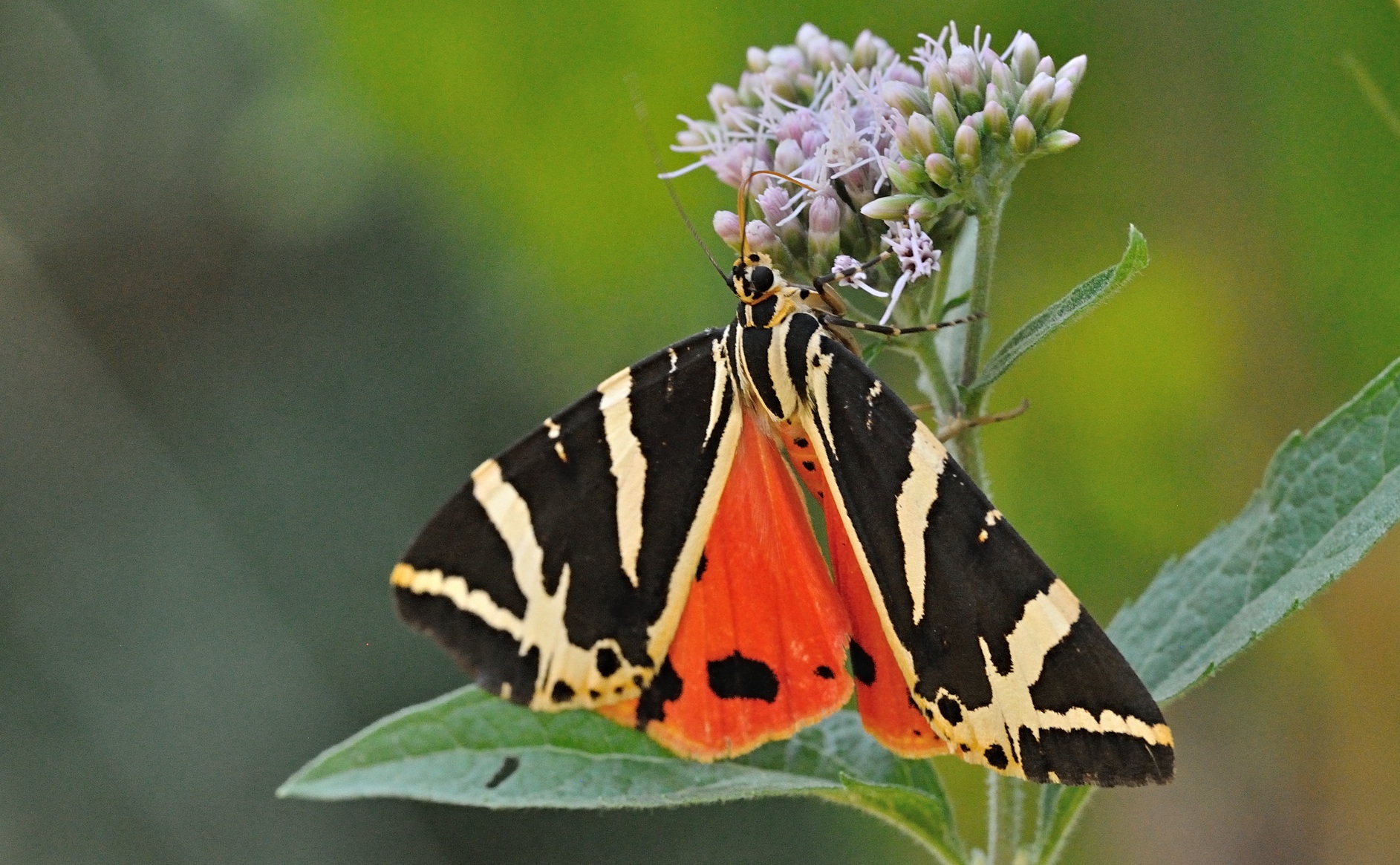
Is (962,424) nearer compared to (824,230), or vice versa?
(962,424)

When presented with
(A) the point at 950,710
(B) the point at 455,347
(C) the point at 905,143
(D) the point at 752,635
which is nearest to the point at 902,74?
(C) the point at 905,143

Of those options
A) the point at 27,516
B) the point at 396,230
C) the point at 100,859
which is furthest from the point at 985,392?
the point at 27,516

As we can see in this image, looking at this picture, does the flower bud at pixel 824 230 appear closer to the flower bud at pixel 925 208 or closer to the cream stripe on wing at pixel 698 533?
the flower bud at pixel 925 208

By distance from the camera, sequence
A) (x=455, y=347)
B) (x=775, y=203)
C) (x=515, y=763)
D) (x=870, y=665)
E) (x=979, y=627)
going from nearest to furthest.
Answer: (x=979, y=627)
(x=870, y=665)
(x=515, y=763)
(x=775, y=203)
(x=455, y=347)

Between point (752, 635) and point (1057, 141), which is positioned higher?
point (1057, 141)

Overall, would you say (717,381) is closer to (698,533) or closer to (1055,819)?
(698,533)

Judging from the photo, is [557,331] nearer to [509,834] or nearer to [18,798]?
[509,834]
